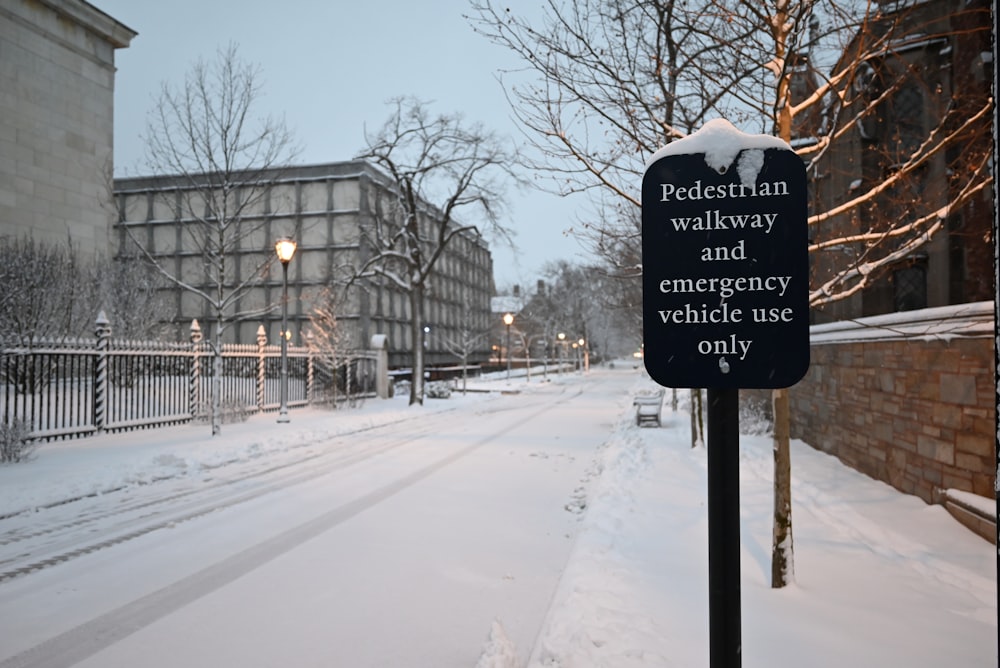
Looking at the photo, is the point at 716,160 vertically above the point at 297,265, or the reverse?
the point at 297,265

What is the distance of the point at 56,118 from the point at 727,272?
32704 millimetres

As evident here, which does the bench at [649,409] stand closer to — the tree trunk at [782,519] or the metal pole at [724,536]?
the tree trunk at [782,519]

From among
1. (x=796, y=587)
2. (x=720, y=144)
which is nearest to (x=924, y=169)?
(x=796, y=587)

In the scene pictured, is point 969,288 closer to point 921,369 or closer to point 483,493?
point 921,369

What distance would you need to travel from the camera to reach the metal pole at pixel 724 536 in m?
2.15

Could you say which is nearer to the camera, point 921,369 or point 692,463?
point 921,369

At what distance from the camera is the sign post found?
2.18 meters

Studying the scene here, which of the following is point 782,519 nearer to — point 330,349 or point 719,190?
point 719,190

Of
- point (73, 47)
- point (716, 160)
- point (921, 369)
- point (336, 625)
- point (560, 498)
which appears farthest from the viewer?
point (73, 47)

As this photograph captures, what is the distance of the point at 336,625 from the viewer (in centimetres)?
410

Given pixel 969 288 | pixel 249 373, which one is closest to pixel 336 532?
pixel 969 288

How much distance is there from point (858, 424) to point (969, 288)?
18.8 ft

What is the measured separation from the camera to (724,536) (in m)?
2.18

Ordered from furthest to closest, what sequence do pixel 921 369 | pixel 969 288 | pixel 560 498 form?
pixel 969 288 < pixel 560 498 < pixel 921 369
